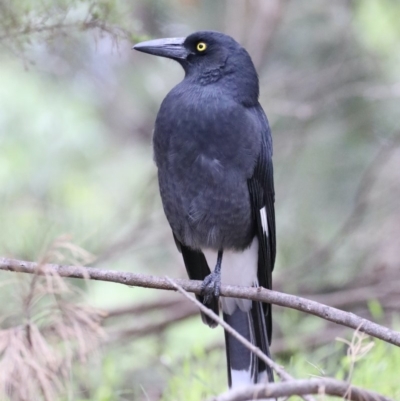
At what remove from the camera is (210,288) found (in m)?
2.54

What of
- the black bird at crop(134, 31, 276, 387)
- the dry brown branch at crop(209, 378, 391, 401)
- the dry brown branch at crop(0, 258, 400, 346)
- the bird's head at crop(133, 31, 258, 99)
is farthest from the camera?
the bird's head at crop(133, 31, 258, 99)

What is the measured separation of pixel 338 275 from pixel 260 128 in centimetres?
139

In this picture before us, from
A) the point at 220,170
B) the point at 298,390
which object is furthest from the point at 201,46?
the point at 298,390

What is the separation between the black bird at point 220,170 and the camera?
8.63ft

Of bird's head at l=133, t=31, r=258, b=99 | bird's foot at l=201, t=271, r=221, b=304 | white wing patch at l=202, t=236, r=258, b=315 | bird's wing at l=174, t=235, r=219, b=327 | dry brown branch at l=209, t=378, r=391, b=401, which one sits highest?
bird's head at l=133, t=31, r=258, b=99

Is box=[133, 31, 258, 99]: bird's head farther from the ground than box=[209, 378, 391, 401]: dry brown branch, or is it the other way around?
box=[133, 31, 258, 99]: bird's head

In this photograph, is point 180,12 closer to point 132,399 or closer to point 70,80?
point 70,80

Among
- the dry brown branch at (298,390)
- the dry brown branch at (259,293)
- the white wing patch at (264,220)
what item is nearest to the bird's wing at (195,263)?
the white wing patch at (264,220)

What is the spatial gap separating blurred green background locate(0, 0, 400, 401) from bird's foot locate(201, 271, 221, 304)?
39cm

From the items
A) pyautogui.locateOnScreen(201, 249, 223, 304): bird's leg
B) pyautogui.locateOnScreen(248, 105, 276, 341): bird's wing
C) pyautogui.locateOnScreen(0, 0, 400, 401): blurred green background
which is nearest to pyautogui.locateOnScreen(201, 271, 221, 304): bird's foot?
pyautogui.locateOnScreen(201, 249, 223, 304): bird's leg

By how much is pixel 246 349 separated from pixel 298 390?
1288mm

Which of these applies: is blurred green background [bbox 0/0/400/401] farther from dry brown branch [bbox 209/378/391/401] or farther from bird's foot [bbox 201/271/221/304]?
dry brown branch [bbox 209/378/391/401]

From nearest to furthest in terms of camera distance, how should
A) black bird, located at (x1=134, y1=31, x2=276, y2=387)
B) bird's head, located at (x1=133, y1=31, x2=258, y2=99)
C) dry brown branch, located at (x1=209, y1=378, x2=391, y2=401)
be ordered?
dry brown branch, located at (x1=209, y1=378, x2=391, y2=401) → black bird, located at (x1=134, y1=31, x2=276, y2=387) → bird's head, located at (x1=133, y1=31, x2=258, y2=99)

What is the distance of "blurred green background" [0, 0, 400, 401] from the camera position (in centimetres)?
341
